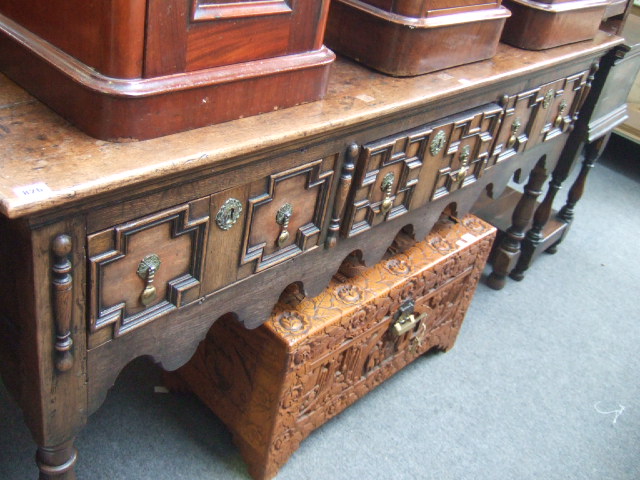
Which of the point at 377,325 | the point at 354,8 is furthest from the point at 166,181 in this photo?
the point at 377,325

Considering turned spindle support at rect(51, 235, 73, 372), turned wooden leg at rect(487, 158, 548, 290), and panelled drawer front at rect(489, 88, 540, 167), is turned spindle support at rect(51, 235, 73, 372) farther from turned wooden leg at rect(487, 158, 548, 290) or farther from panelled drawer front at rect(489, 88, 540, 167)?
turned wooden leg at rect(487, 158, 548, 290)

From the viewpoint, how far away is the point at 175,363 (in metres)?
0.97

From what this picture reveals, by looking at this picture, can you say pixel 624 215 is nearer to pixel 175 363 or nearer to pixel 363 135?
pixel 363 135

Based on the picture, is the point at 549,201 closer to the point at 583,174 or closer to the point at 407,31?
the point at 583,174

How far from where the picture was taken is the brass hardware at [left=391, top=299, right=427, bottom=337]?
1.43 metres

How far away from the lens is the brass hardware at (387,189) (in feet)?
3.67

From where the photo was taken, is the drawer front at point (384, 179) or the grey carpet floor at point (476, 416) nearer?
the drawer front at point (384, 179)

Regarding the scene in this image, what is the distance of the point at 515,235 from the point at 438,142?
0.94 metres

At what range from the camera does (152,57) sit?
0.73 m

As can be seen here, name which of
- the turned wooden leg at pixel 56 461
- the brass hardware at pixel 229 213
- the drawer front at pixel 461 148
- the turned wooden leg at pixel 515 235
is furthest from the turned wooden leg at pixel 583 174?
the turned wooden leg at pixel 56 461

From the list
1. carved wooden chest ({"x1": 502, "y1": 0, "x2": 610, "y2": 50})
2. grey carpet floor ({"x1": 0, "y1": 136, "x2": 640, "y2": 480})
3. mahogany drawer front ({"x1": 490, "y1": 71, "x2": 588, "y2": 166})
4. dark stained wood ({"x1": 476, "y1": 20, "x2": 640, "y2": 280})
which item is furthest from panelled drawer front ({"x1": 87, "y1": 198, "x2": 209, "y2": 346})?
Result: dark stained wood ({"x1": 476, "y1": 20, "x2": 640, "y2": 280})

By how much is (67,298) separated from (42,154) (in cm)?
16

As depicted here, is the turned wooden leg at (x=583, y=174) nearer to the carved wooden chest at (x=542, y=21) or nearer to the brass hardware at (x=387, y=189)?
the carved wooden chest at (x=542, y=21)

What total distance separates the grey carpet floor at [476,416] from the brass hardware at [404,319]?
24 cm
